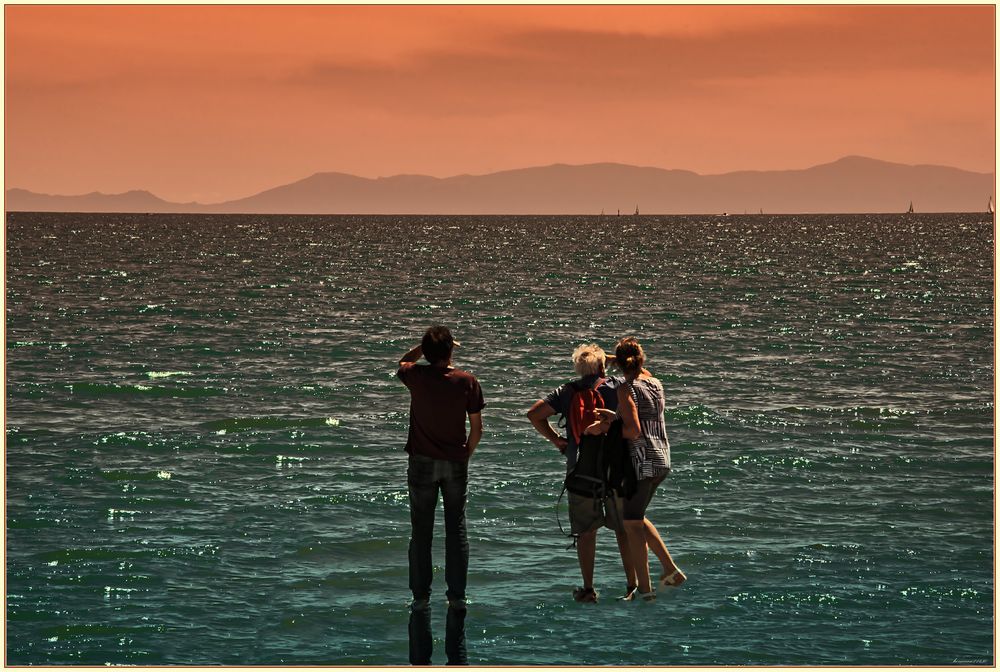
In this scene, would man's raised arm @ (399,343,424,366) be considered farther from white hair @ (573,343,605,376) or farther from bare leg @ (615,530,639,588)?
bare leg @ (615,530,639,588)

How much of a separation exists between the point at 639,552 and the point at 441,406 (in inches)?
101

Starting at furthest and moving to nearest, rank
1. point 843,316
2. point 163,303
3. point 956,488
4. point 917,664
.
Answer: point 163,303 → point 843,316 → point 956,488 → point 917,664

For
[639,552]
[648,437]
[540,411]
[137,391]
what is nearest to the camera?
[540,411]

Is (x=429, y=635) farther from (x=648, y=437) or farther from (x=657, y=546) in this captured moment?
(x=648, y=437)

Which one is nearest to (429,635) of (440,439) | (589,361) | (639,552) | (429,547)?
(429,547)

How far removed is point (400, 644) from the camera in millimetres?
10930

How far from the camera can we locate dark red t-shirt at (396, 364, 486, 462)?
988 centimetres

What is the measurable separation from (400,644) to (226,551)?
383cm

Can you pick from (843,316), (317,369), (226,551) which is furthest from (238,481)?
(843,316)

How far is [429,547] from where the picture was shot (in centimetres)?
1038

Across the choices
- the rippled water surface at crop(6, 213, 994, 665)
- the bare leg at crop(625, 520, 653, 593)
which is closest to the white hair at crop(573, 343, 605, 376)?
the bare leg at crop(625, 520, 653, 593)

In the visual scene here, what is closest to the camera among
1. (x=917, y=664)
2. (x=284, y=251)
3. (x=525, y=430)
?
(x=917, y=664)

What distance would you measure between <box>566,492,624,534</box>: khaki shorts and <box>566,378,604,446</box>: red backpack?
630 mm

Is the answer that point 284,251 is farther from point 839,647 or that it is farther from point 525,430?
point 839,647
